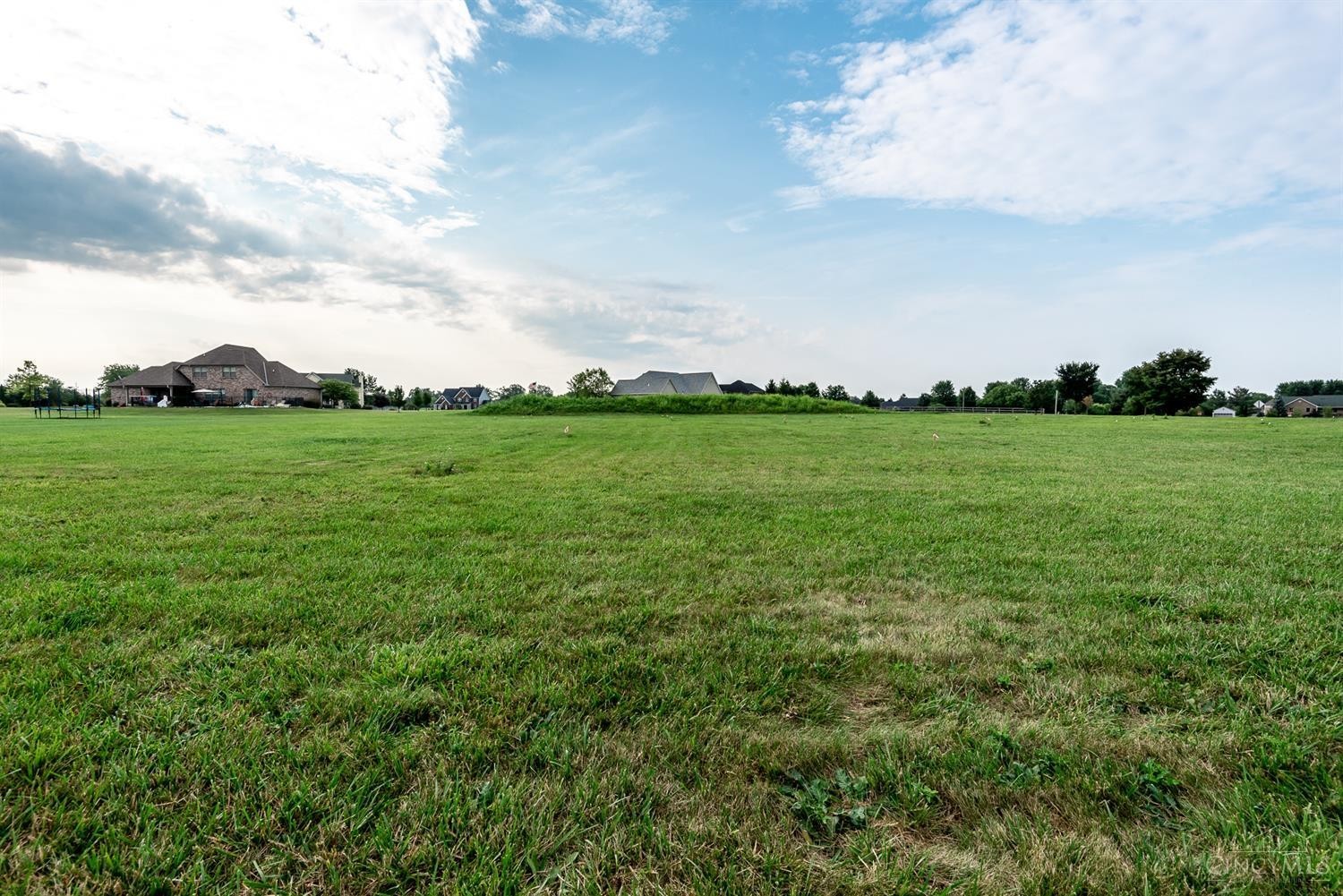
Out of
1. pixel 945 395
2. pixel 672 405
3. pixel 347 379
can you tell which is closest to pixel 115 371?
pixel 347 379

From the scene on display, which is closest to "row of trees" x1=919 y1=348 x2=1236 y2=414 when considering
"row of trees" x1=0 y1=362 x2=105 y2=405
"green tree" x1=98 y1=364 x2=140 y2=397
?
"row of trees" x1=0 y1=362 x2=105 y2=405

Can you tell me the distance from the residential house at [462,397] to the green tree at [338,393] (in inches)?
960

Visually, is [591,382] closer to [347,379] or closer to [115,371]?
[347,379]

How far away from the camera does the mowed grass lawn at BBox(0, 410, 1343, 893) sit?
5.38ft

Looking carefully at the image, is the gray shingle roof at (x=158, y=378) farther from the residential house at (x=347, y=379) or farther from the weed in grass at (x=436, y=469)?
the weed in grass at (x=436, y=469)

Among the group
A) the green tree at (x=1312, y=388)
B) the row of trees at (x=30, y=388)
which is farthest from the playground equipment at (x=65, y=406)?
the green tree at (x=1312, y=388)

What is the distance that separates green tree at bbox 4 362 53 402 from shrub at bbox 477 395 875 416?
56834 mm

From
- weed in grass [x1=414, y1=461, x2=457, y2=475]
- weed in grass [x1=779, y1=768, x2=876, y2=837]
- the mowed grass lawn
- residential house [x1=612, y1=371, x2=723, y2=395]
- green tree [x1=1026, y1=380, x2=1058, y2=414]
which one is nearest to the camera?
the mowed grass lawn

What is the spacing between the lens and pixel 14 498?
20.2 feet

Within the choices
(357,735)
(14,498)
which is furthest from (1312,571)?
(14,498)

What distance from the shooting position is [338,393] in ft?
252

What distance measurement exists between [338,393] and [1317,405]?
14190cm

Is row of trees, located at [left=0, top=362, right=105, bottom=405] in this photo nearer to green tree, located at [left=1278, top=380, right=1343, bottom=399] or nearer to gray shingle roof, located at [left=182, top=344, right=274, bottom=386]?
gray shingle roof, located at [left=182, top=344, right=274, bottom=386]

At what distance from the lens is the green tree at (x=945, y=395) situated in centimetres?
9862
